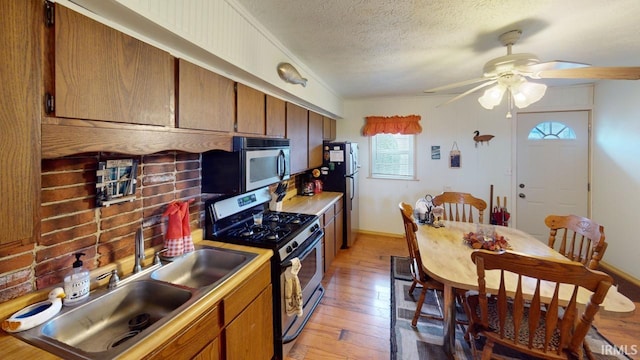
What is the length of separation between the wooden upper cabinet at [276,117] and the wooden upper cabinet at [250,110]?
108 mm

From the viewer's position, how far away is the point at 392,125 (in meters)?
4.32

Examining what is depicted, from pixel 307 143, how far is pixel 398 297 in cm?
196

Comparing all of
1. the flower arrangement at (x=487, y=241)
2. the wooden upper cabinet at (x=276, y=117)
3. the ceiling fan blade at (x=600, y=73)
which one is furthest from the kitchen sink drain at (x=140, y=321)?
the ceiling fan blade at (x=600, y=73)

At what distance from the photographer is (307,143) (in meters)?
3.14

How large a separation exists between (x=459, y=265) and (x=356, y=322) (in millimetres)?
1072

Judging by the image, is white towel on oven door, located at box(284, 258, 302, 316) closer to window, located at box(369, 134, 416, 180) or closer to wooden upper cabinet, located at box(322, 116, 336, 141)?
wooden upper cabinet, located at box(322, 116, 336, 141)

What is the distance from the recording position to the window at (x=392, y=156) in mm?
4434

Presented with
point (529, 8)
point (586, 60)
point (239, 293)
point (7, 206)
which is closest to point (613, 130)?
point (586, 60)

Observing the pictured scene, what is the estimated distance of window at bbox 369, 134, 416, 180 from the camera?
14.5 ft

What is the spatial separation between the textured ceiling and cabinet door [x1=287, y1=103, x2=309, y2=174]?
510 millimetres

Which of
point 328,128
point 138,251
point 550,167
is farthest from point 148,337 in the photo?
point 550,167

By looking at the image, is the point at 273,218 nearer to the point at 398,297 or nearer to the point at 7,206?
the point at 398,297

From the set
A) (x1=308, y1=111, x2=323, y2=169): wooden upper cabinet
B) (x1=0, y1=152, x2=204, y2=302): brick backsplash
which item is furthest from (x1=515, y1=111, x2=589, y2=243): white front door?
(x1=0, y1=152, x2=204, y2=302): brick backsplash

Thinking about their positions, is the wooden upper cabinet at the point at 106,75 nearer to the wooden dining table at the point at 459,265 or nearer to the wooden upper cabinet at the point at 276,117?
the wooden upper cabinet at the point at 276,117
